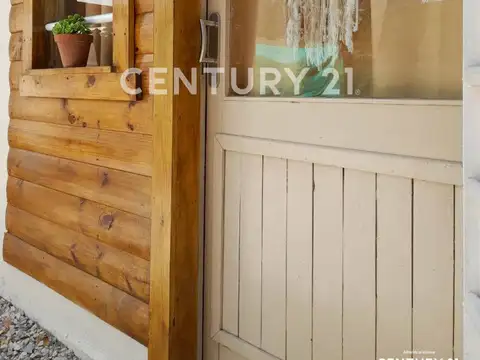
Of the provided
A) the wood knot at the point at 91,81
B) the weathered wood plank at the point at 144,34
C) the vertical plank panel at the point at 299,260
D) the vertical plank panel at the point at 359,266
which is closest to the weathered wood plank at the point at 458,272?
the vertical plank panel at the point at 359,266

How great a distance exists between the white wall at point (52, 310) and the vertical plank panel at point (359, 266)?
2.70 feet

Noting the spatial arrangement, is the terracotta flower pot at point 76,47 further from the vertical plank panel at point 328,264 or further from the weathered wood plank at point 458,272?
the weathered wood plank at point 458,272

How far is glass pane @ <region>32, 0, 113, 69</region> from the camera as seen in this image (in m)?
2.13

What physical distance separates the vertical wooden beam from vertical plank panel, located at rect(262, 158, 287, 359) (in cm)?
27

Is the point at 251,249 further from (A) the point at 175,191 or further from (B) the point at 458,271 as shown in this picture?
(B) the point at 458,271

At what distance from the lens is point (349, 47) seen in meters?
1.42

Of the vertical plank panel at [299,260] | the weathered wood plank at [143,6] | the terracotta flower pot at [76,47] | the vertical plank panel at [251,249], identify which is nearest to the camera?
the vertical plank panel at [299,260]

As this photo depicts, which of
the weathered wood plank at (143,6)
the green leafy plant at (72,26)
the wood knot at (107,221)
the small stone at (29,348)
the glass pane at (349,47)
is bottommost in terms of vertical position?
the small stone at (29,348)

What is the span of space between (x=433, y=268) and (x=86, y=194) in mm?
1415

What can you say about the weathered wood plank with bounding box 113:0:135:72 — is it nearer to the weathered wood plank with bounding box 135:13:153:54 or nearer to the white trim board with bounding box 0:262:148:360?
the weathered wood plank with bounding box 135:13:153:54

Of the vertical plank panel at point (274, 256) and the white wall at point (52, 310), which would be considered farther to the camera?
the white wall at point (52, 310)

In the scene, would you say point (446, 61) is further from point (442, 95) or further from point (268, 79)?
point (268, 79)

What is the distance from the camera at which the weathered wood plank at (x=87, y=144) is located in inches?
74.4

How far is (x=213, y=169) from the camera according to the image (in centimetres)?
176
